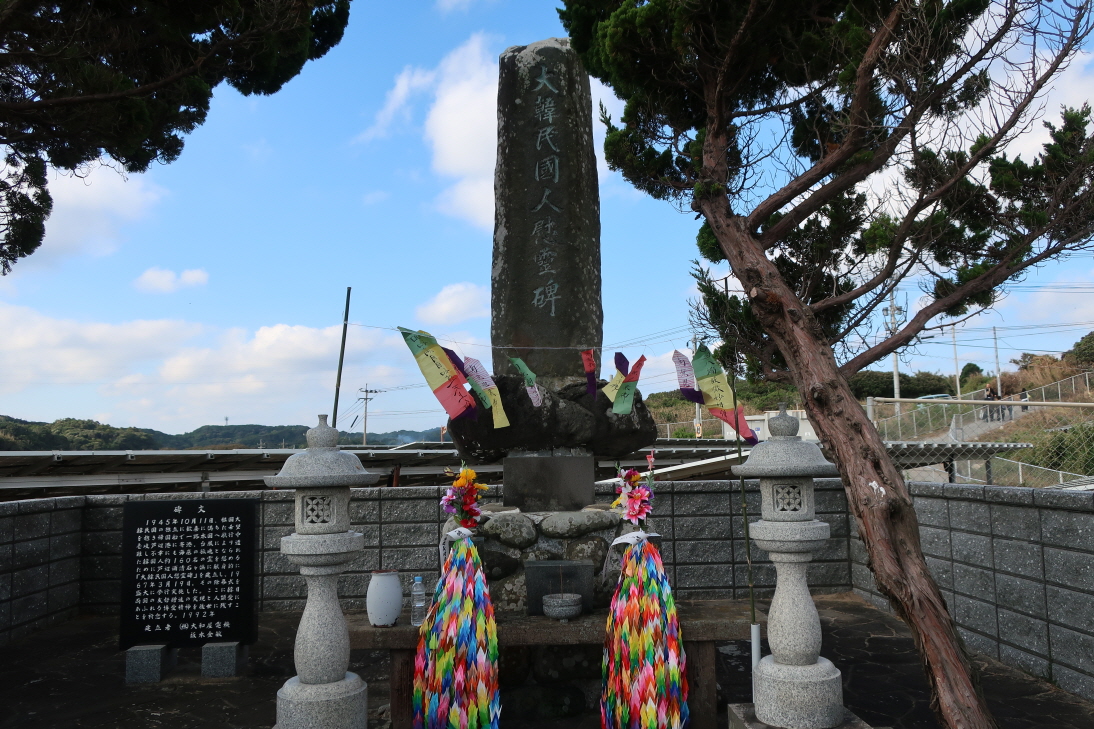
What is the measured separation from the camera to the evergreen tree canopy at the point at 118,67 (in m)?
8.39

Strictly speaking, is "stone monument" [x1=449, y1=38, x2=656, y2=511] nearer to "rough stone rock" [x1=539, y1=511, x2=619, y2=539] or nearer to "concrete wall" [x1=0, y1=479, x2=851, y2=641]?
"rough stone rock" [x1=539, y1=511, x2=619, y2=539]

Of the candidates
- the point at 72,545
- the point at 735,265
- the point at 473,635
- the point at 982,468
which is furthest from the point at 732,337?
the point at 982,468

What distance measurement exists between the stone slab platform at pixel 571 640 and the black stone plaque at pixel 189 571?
2.30 meters

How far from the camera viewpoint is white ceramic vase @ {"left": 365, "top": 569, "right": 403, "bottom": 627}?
5.02 m

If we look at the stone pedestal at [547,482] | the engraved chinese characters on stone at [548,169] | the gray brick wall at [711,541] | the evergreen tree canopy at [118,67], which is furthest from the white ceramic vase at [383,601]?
the evergreen tree canopy at [118,67]

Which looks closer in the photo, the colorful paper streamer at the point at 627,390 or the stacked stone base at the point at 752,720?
the stacked stone base at the point at 752,720

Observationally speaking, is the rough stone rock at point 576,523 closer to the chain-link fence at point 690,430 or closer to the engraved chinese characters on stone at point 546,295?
the engraved chinese characters on stone at point 546,295

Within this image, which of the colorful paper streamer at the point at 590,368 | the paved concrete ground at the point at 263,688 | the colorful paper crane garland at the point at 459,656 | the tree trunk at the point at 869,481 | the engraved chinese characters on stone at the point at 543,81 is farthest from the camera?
the engraved chinese characters on stone at the point at 543,81

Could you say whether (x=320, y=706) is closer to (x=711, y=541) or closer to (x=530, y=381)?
(x=530, y=381)

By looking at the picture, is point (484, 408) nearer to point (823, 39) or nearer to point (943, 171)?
point (823, 39)

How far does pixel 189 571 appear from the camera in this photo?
6770 mm

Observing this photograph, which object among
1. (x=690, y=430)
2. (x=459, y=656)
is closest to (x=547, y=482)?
(x=459, y=656)

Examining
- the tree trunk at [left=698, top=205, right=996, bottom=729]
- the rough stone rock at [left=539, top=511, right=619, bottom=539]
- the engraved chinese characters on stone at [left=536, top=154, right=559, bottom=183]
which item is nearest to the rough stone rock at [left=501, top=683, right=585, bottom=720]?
the rough stone rock at [left=539, top=511, right=619, bottom=539]

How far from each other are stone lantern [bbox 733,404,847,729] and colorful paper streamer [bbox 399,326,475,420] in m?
2.16
